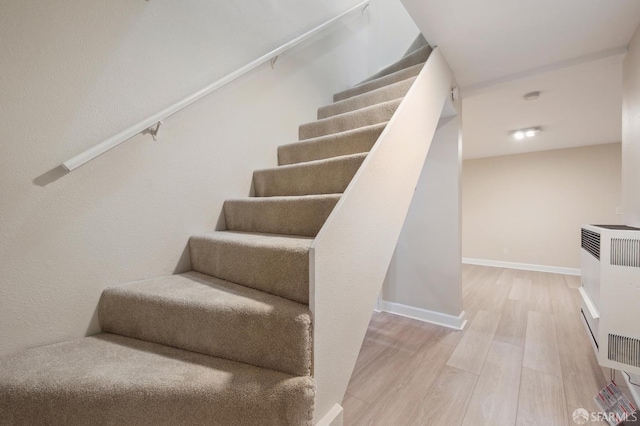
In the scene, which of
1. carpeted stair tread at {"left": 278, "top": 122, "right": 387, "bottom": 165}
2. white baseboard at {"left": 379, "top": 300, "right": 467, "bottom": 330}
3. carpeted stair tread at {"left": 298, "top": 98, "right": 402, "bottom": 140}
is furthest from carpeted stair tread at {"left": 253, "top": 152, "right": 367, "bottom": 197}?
white baseboard at {"left": 379, "top": 300, "right": 467, "bottom": 330}

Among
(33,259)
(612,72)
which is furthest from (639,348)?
(33,259)

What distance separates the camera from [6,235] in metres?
0.95

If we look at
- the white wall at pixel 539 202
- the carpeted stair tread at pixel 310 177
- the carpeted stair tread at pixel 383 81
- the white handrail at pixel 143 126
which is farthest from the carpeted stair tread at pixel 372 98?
the white wall at pixel 539 202

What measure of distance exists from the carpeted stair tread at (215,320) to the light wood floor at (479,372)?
88 cm

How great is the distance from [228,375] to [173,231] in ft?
2.93

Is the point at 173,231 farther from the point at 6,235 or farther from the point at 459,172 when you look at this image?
the point at 459,172

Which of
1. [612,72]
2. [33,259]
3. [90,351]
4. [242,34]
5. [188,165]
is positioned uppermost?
[242,34]

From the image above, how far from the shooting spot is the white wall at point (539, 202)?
166 inches

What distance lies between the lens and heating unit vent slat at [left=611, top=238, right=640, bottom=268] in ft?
3.90

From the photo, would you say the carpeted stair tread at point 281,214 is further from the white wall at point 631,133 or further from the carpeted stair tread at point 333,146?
the white wall at point 631,133

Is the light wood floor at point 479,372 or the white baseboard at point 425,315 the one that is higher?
the white baseboard at point 425,315

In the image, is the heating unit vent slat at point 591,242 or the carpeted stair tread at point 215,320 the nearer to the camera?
the carpeted stair tread at point 215,320

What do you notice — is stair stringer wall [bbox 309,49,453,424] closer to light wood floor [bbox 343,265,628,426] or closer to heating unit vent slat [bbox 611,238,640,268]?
light wood floor [bbox 343,265,628,426]

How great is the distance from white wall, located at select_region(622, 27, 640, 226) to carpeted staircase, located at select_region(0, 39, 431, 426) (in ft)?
5.59
